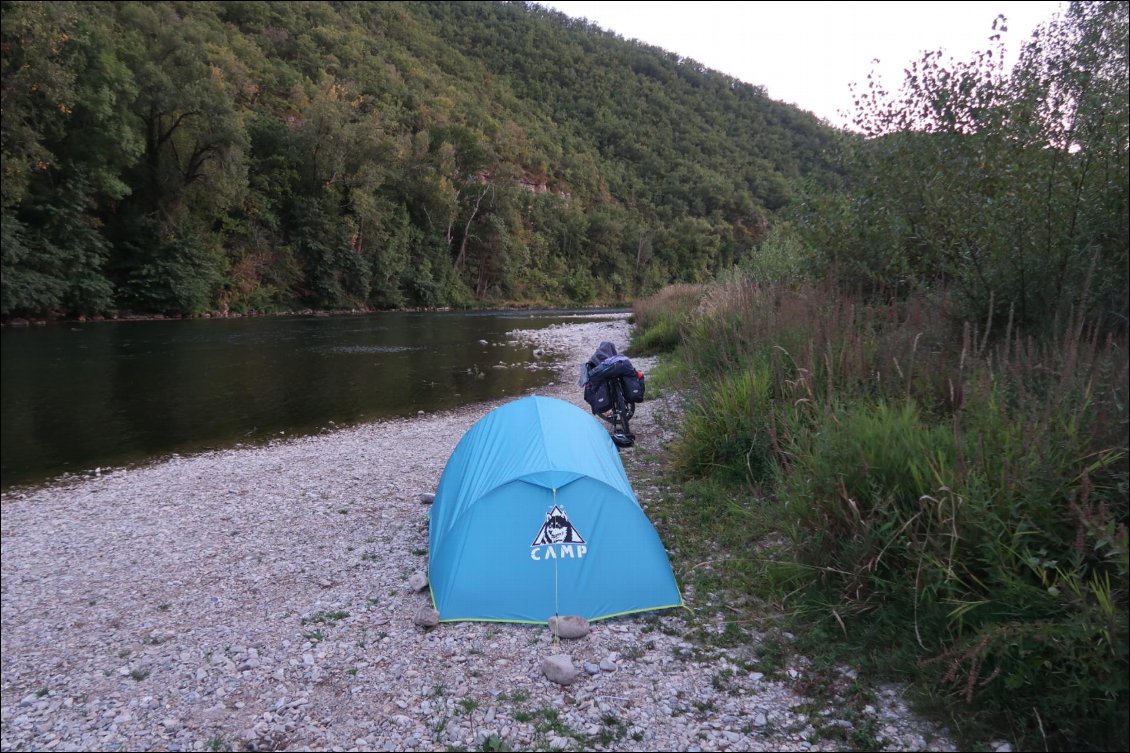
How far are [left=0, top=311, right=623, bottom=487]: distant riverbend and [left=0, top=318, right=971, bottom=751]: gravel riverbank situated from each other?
2.97 meters

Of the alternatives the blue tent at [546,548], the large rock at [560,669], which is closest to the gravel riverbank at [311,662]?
the large rock at [560,669]

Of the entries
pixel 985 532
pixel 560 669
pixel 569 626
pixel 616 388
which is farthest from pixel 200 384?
pixel 985 532

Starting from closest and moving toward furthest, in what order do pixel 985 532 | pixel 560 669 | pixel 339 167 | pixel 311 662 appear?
pixel 985 532, pixel 560 669, pixel 311 662, pixel 339 167

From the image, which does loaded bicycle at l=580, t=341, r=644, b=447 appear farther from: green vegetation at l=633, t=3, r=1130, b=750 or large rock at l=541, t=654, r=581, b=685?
large rock at l=541, t=654, r=581, b=685

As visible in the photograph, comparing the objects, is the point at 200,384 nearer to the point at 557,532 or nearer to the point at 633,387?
the point at 633,387

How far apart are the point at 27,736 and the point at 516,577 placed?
3.22 m

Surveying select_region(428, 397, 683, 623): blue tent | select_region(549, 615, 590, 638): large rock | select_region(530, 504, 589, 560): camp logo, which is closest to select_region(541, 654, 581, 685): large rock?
select_region(549, 615, 590, 638): large rock

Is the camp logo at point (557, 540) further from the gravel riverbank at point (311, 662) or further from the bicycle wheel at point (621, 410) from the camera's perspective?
the bicycle wheel at point (621, 410)

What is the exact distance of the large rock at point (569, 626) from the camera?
15.4 ft

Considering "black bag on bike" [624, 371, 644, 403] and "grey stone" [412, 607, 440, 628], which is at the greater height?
"black bag on bike" [624, 371, 644, 403]

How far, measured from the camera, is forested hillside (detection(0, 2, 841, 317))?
1631 centimetres

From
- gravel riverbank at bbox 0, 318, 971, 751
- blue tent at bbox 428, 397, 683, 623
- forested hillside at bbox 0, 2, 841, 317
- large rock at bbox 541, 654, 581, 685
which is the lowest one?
gravel riverbank at bbox 0, 318, 971, 751

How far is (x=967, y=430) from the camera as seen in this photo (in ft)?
14.0

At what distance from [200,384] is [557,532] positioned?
15.2 m
